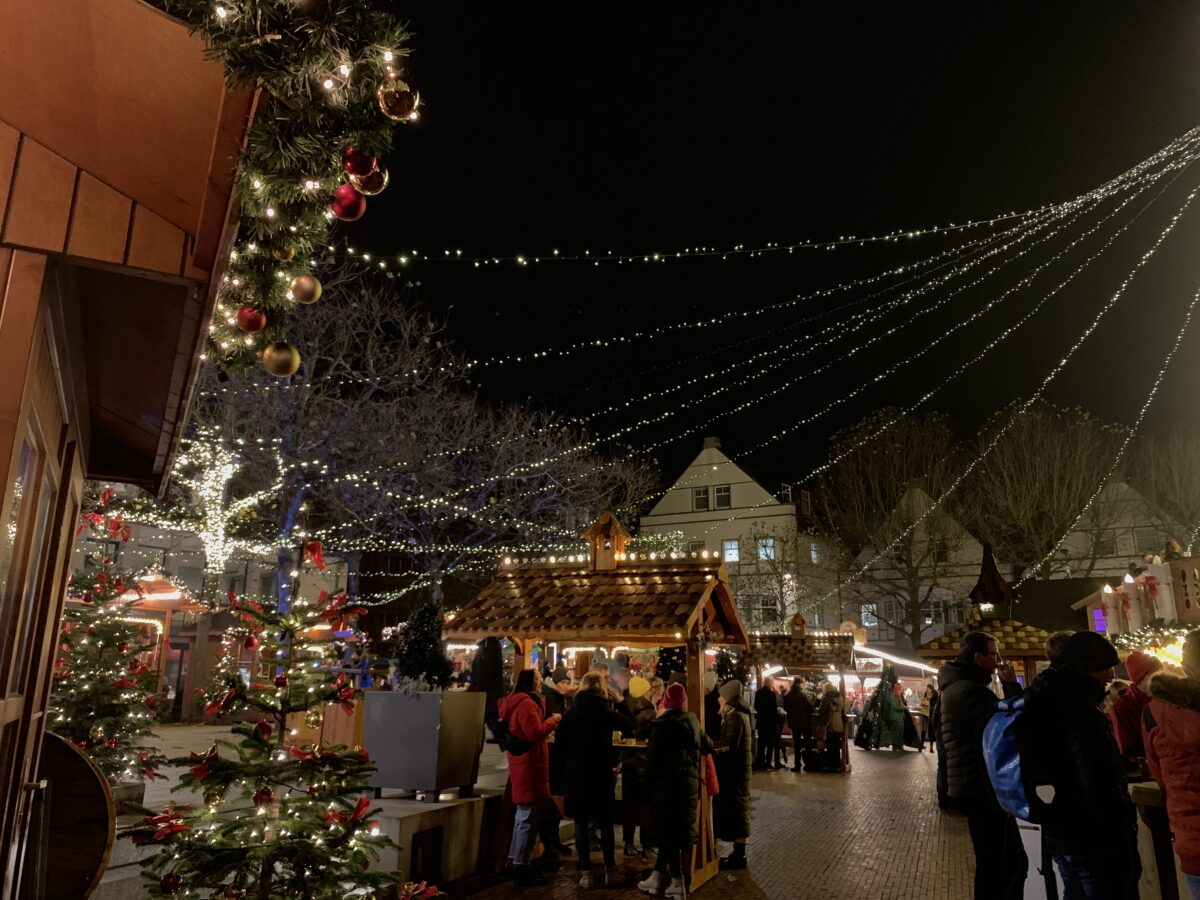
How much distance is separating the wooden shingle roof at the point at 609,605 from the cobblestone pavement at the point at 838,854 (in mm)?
2228

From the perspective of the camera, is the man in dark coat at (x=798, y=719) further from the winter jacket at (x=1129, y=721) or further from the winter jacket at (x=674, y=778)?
the winter jacket at (x=674, y=778)

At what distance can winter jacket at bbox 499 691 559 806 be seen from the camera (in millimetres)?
7484

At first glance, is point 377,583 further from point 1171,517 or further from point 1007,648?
point 1171,517

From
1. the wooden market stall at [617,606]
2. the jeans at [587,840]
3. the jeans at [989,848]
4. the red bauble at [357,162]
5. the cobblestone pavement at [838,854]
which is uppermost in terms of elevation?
the red bauble at [357,162]

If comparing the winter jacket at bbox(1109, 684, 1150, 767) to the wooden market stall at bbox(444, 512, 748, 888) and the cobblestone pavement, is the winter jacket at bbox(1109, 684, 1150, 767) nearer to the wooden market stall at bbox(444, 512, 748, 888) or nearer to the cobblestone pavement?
the cobblestone pavement

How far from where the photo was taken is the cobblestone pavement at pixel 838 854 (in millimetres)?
7234

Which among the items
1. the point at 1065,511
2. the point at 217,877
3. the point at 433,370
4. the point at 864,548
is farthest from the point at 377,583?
the point at 217,877

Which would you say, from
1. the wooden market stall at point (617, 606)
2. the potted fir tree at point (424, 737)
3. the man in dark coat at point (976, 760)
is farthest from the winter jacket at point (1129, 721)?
the potted fir tree at point (424, 737)

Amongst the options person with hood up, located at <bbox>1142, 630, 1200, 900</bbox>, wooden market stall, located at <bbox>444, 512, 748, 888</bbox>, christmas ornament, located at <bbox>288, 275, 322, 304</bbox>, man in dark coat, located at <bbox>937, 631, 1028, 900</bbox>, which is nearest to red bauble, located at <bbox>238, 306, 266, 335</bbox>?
christmas ornament, located at <bbox>288, 275, 322, 304</bbox>

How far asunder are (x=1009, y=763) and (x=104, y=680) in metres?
8.63

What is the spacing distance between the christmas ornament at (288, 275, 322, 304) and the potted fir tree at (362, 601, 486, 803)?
5.43 metres

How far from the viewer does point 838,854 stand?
28.6 feet

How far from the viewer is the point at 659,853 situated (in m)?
7.05

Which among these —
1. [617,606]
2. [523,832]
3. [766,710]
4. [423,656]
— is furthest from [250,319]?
[766,710]
